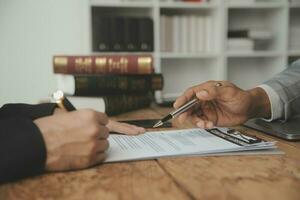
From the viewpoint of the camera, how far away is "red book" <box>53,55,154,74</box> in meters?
1.25

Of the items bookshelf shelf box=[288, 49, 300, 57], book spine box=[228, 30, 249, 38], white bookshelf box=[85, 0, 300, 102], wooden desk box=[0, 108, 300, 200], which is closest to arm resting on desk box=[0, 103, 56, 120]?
wooden desk box=[0, 108, 300, 200]

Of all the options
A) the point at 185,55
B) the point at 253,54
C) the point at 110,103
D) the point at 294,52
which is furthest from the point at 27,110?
the point at 294,52

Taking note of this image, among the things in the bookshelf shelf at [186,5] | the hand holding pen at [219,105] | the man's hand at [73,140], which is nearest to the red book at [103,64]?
the hand holding pen at [219,105]

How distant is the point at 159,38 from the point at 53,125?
1.67m

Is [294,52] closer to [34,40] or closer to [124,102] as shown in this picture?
[124,102]

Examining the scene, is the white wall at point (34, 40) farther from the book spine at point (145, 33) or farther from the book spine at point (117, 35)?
the book spine at point (145, 33)

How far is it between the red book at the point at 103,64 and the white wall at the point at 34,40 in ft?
3.29

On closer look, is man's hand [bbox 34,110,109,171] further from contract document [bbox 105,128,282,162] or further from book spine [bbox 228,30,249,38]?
book spine [bbox 228,30,249,38]

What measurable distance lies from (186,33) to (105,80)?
1.16 metres

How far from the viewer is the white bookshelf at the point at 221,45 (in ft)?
6.97

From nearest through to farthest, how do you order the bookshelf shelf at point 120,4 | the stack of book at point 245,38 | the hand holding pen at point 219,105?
the hand holding pen at point 219,105 → the bookshelf shelf at point 120,4 → the stack of book at point 245,38

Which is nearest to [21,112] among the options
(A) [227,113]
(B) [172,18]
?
(A) [227,113]

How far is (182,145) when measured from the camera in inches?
26.1

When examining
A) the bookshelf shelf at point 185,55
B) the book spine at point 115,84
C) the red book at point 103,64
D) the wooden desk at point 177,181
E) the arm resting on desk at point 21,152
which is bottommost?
the wooden desk at point 177,181
